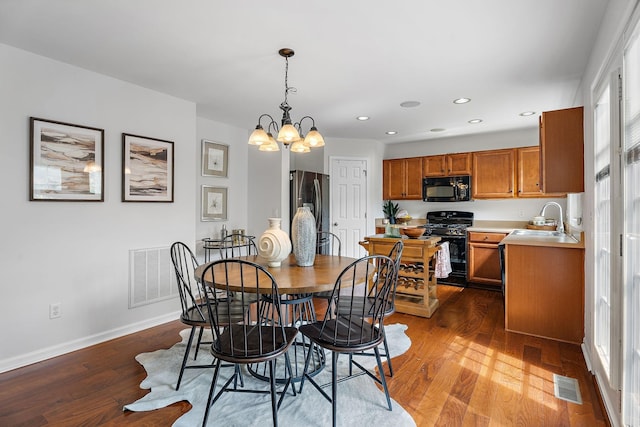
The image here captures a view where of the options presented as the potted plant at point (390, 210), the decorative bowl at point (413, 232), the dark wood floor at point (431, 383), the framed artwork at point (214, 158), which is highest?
the framed artwork at point (214, 158)

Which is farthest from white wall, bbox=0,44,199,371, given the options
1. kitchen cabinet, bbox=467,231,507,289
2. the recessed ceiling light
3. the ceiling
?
kitchen cabinet, bbox=467,231,507,289

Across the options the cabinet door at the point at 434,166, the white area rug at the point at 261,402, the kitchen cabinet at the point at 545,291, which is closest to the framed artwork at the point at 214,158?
the white area rug at the point at 261,402

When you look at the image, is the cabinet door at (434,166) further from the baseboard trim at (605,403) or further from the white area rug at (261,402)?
the white area rug at (261,402)

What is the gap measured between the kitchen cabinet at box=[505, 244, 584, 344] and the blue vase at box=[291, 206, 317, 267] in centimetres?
196

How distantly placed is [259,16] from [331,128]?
286 cm

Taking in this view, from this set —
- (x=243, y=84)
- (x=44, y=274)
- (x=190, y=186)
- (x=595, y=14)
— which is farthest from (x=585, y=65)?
(x=44, y=274)

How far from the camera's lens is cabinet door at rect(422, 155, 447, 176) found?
17.5 feet

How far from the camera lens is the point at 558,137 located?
272cm

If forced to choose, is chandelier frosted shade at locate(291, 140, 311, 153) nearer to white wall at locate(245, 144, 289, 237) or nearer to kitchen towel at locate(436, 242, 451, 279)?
white wall at locate(245, 144, 289, 237)

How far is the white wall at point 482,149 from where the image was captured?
494cm

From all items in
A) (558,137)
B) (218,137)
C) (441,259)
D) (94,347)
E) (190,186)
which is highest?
(218,137)

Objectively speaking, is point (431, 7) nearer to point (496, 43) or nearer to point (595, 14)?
point (496, 43)

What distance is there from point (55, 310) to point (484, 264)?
4.89 metres

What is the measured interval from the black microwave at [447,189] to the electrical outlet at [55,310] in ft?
15.9
